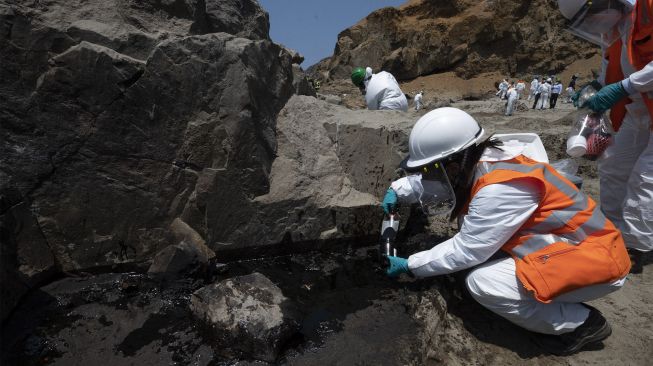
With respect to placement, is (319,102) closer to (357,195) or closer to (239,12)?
(357,195)

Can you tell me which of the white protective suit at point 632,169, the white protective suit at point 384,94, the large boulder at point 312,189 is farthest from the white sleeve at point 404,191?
the white protective suit at point 384,94

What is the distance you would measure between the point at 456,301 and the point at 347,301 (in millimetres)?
625

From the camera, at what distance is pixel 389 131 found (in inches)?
122

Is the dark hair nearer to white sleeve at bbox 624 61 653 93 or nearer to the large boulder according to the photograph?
the large boulder

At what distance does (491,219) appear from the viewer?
1.75 m

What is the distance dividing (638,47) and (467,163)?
143cm

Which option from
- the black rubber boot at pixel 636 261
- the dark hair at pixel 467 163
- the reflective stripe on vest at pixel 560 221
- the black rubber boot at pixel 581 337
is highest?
the dark hair at pixel 467 163

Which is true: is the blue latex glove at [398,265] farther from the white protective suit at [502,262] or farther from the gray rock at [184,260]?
the gray rock at [184,260]

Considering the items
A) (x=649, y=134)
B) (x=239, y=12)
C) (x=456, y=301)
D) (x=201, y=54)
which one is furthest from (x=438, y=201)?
(x=239, y=12)

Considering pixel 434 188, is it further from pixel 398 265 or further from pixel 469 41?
pixel 469 41

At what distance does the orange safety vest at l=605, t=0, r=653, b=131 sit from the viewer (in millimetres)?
2271

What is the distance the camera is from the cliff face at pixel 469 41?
21.1 meters

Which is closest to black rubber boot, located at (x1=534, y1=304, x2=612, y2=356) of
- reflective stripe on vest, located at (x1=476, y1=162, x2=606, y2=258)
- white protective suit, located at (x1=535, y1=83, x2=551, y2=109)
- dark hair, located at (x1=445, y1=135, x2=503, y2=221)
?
reflective stripe on vest, located at (x1=476, y1=162, x2=606, y2=258)

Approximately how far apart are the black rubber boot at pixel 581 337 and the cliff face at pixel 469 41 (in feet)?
70.7
